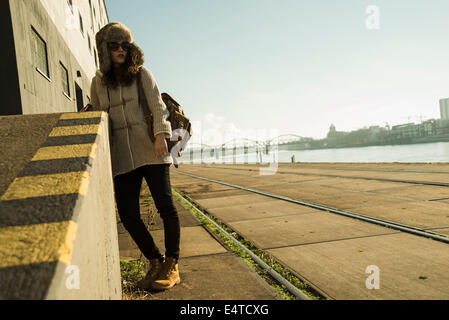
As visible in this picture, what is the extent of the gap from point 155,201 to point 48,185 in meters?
1.35

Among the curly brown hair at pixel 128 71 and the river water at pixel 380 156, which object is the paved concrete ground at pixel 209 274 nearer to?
the curly brown hair at pixel 128 71

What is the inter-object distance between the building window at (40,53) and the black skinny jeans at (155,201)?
23.8ft

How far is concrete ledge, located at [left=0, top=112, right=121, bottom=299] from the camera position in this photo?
3.02ft

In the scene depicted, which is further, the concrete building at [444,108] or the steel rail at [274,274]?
the concrete building at [444,108]

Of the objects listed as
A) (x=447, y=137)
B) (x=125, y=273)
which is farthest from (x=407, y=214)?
(x=447, y=137)

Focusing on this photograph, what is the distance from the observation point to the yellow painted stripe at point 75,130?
1.90 metres

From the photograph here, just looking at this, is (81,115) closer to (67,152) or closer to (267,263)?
(67,152)

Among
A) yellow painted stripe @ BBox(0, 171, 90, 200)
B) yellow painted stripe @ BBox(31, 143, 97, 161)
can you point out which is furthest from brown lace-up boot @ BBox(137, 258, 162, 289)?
yellow painted stripe @ BBox(0, 171, 90, 200)

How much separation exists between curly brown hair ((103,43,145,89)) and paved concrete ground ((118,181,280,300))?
60.6 inches

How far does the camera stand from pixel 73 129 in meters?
1.97

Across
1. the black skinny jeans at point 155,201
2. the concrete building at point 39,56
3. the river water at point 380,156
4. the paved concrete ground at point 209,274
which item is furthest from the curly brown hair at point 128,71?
the river water at point 380,156

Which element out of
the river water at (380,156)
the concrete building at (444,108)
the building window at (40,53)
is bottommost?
the river water at (380,156)

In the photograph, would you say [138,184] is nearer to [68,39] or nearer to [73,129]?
[73,129]

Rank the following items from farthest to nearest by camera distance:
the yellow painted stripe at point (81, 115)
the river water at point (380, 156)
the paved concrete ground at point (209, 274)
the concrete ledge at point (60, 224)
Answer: the river water at point (380, 156) < the paved concrete ground at point (209, 274) < the yellow painted stripe at point (81, 115) < the concrete ledge at point (60, 224)
